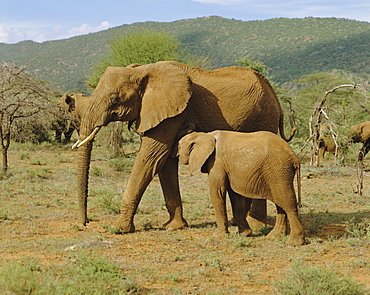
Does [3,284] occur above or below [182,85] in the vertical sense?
below

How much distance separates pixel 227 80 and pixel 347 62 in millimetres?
68783

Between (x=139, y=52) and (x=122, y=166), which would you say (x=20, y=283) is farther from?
(x=139, y=52)

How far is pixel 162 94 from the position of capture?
25.4 feet

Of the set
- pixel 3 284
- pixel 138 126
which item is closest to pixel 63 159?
pixel 138 126

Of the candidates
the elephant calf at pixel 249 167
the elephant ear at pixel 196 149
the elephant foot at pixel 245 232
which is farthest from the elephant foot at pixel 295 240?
the elephant ear at pixel 196 149

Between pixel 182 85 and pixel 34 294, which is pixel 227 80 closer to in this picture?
pixel 182 85

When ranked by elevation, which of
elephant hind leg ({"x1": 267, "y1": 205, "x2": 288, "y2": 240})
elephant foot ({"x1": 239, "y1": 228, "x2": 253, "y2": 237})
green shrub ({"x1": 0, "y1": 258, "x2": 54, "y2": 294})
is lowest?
elephant foot ({"x1": 239, "y1": 228, "x2": 253, "y2": 237})

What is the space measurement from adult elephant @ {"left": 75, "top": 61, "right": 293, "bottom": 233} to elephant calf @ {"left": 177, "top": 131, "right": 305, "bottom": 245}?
0.51 meters

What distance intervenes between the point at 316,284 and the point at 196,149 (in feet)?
10.1

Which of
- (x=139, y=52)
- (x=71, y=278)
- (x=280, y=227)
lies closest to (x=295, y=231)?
(x=280, y=227)

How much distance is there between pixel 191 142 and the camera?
7699 millimetres

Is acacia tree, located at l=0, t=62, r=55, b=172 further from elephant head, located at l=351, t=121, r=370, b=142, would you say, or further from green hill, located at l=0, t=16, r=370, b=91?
green hill, located at l=0, t=16, r=370, b=91

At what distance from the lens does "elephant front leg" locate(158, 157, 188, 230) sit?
8.52 metres

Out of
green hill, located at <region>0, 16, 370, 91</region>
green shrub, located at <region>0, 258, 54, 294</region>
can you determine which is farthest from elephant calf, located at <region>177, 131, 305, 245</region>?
green hill, located at <region>0, 16, 370, 91</region>
